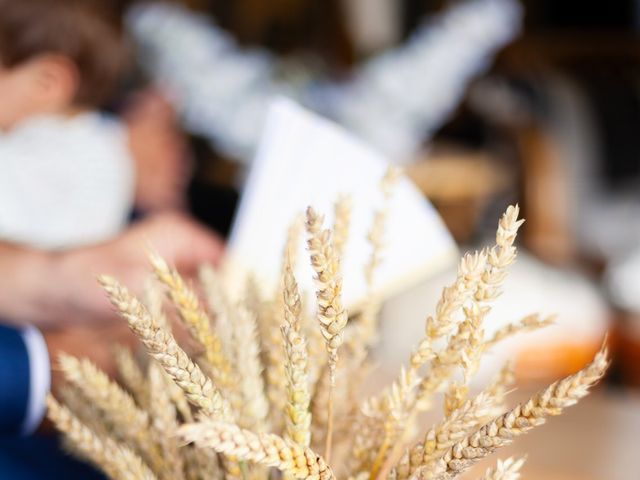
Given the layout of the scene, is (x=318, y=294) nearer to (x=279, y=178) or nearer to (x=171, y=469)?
(x=171, y=469)

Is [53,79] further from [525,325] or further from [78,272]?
[525,325]

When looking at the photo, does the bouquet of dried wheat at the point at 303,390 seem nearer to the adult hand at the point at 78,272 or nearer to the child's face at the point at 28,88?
the adult hand at the point at 78,272

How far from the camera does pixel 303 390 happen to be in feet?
1.31

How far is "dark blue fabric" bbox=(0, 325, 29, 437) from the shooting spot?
2.02ft

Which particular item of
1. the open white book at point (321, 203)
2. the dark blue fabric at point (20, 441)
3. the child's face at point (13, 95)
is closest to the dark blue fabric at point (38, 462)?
the dark blue fabric at point (20, 441)

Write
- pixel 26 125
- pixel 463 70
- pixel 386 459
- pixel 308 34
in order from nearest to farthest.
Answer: pixel 386 459, pixel 26 125, pixel 463 70, pixel 308 34

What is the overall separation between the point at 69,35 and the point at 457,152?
91.2 inches

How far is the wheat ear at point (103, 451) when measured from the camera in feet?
1.53

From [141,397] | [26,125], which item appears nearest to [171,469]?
[141,397]

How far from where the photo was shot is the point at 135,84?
2.47 m

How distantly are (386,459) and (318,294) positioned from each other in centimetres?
16

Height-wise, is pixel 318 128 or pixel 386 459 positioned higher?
pixel 318 128

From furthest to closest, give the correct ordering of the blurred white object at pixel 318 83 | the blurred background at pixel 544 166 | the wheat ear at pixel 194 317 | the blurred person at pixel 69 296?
the blurred white object at pixel 318 83 → the blurred background at pixel 544 166 → the blurred person at pixel 69 296 → the wheat ear at pixel 194 317

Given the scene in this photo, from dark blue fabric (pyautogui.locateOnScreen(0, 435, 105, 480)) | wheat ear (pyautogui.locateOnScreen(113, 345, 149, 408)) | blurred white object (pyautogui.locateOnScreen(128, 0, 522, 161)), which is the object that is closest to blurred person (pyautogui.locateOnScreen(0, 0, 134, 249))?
dark blue fabric (pyautogui.locateOnScreen(0, 435, 105, 480))
